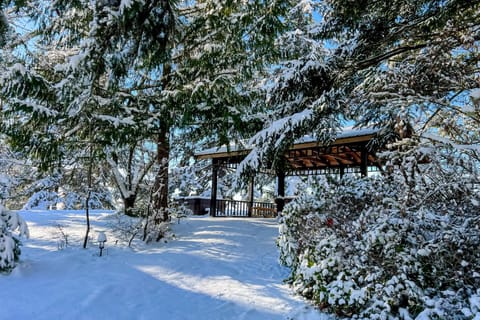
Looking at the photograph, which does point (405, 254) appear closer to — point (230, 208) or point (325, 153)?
point (325, 153)

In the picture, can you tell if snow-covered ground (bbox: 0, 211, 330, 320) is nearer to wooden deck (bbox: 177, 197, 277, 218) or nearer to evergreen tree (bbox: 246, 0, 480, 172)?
evergreen tree (bbox: 246, 0, 480, 172)

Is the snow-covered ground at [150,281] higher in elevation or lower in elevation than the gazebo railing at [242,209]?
lower

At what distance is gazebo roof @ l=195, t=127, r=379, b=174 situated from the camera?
7.62m

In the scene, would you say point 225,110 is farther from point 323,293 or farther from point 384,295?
point 384,295

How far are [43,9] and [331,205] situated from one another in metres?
5.95

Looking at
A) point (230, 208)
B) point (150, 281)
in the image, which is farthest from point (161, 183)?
point (230, 208)

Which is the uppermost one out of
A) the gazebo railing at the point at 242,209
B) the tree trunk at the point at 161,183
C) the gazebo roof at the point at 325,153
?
the gazebo roof at the point at 325,153

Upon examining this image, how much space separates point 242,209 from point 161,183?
7.19 metres

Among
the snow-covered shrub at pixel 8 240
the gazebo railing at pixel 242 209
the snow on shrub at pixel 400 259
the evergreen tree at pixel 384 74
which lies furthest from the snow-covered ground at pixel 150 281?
the gazebo railing at pixel 242 209

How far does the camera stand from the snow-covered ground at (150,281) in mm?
3321

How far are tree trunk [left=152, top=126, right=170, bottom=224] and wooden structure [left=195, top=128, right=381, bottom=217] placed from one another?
158 centimetres

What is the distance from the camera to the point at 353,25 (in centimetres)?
526

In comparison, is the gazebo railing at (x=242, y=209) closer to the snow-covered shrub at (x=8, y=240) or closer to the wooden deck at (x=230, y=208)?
the wooden deck at (x=230, y=208)

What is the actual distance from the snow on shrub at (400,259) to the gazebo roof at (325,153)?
185 cm
